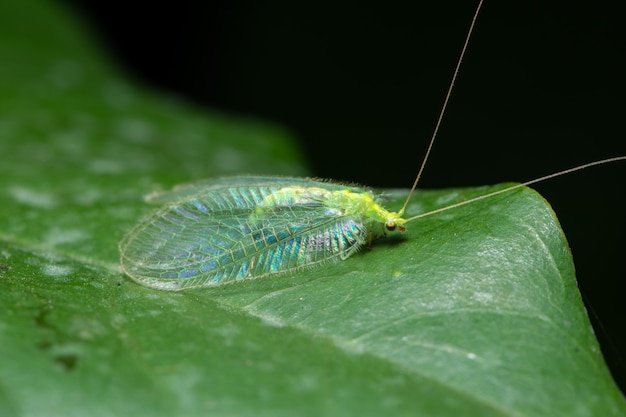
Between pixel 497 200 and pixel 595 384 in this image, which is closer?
pixel 595 384

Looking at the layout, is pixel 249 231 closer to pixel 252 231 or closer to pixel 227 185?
pixel 252 231

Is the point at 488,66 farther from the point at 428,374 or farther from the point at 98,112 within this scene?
the point at 428,374

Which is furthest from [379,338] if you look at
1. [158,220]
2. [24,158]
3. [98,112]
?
[98,112]

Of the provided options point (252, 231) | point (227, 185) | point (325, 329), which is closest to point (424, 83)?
point (227, 185)

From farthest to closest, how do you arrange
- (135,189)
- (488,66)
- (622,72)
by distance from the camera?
(488,66), (622,72), (135,189)

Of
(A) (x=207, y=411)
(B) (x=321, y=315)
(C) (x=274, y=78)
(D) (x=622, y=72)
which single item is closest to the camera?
(A) (x=207, y=411)

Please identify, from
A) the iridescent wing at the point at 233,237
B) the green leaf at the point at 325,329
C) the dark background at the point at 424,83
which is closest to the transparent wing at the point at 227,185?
the iridescent wing at the point at 233,237

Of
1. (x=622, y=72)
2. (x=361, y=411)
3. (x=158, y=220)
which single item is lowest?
(x=361, y=411)

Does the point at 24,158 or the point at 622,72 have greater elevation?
the point at 622,72
